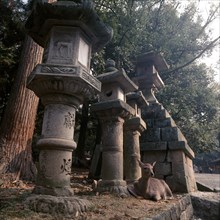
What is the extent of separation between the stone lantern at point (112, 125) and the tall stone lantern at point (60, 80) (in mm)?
1173

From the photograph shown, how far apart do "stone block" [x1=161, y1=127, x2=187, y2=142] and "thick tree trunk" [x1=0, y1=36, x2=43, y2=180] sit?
3390 millimetres

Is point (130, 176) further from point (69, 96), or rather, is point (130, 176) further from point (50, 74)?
point (50, 74)

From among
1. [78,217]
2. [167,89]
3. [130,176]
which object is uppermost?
[167,89]

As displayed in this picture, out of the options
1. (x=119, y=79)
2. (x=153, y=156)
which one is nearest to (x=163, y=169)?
(x=153, y=156)

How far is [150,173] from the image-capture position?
4012mm

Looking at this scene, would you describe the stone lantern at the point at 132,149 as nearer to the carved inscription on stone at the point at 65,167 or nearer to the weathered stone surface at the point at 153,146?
the weathered stone surface at the point at 153,146

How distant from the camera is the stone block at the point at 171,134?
5906 millimetres

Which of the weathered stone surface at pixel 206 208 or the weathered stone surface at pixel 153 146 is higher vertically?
the weathered stone surface at pixel 153 146

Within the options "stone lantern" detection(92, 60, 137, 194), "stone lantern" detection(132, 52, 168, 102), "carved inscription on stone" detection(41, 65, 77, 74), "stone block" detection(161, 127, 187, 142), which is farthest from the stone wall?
"carved inscription on stone" detection(41, 65, 77, 74)

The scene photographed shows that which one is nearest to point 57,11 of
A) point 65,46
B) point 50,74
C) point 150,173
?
point 65,46

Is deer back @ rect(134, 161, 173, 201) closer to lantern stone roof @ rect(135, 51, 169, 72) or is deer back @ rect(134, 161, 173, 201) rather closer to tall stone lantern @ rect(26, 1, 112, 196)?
tall stone lantern @ rect(26, 1, 112, 196)

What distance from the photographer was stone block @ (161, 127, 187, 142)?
19.4 feet

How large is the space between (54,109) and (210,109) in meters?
11.5

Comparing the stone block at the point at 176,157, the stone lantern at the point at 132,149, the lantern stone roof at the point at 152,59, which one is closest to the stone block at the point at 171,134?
the stone block at the point at 176,157
